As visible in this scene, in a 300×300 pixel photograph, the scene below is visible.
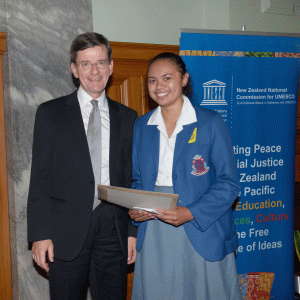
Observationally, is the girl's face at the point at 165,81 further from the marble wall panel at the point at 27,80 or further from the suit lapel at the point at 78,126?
the marble wall panel at the point at 27,80

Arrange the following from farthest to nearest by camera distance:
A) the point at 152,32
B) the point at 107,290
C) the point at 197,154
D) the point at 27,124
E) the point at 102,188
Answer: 1. the point at 152,32
2. the point at 27,124
3. the point at 107,290
4. the point at 197,154
5. the point at 102,188

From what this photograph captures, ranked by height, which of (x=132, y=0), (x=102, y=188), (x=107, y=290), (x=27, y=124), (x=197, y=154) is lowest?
(x=107, y=290)

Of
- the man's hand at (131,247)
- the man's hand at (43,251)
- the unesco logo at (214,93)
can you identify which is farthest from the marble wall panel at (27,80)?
the unesco logo at (214,93)

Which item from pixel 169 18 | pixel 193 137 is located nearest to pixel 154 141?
pixel 193 137

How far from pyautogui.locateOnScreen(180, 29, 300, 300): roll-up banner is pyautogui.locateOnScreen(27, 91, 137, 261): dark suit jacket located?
104 centimetres

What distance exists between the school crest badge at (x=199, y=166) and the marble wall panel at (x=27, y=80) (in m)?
1.27

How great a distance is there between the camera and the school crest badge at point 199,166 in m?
1.65

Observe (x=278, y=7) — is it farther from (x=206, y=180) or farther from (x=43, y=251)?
(x=43, y=251)

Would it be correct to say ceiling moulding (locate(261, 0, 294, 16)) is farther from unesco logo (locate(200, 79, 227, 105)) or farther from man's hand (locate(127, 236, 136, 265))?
man's hand (locate(127, 236, 136, 265))

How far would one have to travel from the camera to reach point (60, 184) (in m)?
1.72

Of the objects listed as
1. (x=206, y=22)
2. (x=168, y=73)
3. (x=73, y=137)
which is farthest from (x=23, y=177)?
(x=206, y=22)

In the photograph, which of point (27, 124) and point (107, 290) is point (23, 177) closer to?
point (27, 124)

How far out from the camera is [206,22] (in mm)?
2998

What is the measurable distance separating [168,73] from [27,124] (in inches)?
45.6
